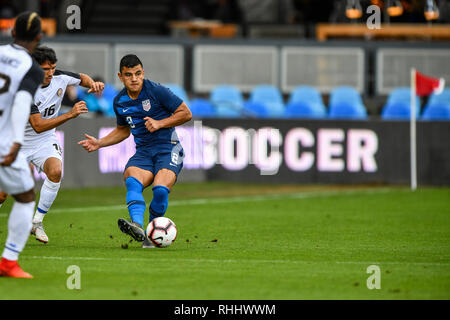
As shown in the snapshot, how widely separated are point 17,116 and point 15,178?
0.52 meters

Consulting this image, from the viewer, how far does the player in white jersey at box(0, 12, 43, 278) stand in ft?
26.1

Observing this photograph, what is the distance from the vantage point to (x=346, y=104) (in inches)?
977

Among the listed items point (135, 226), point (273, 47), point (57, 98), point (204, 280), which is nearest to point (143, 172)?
point (135, 226)

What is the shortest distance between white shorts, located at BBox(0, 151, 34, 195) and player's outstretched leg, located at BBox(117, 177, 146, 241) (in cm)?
216

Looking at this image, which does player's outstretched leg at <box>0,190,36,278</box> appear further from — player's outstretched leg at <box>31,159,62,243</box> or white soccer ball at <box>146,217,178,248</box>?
player's outstretched leg at <box>31,159,62,243</box>

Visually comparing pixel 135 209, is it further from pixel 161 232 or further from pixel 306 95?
pixel 306 95

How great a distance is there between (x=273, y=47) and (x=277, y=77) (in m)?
0.81

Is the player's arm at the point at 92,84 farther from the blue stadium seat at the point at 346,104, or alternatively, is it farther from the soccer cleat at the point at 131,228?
the blue stadium seat at the point at 346,104

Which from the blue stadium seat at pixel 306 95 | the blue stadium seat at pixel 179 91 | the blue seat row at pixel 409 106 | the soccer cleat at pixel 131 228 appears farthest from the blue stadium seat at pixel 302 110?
the soccer cleat at pixel 131 228

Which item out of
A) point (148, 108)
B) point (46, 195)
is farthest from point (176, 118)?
point (46, 195)

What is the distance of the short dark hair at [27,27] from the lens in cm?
805

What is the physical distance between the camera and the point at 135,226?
10188mm

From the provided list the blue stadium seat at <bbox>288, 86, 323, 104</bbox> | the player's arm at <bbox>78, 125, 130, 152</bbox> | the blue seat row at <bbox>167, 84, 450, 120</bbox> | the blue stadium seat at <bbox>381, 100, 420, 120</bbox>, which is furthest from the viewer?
the blue stadium seat at <bbox>288, 86, 323, 104</bbox>

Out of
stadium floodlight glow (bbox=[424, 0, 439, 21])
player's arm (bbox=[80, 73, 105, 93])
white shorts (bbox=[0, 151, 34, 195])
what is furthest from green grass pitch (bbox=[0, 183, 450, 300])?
stadium floodlight glow (bbox=[424, 0, 439, 21])
